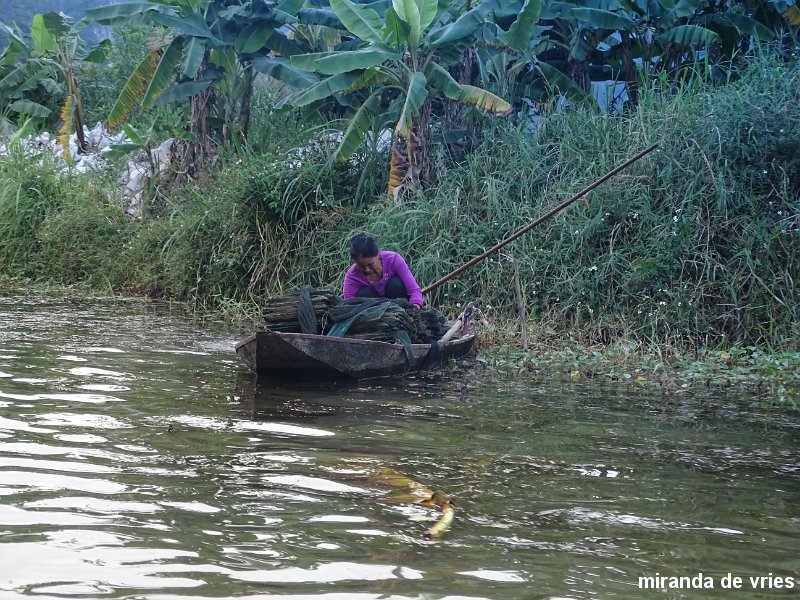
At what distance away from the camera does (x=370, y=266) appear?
8.36 meters

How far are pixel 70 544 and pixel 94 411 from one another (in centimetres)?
259

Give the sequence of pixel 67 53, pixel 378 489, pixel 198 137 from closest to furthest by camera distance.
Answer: pixel 378 489 < pixel 198 137 < pixel 67 53

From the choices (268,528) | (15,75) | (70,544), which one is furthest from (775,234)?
(15,75)

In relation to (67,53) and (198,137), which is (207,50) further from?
(67,53)

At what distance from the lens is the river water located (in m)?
3.17

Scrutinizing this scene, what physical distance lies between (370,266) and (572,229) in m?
2.87

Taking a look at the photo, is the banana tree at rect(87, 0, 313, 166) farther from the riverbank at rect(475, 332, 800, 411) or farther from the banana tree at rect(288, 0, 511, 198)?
the riverbank at rect(475, 332, 800, 411)

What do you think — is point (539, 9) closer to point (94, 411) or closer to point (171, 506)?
point (94, 411)

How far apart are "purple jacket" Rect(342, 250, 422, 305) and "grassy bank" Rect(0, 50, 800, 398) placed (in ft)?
3.11

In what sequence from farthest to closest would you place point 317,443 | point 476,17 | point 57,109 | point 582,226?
1. point 57,109
2. point 476,17
3. point 582,226
4. point 317,443

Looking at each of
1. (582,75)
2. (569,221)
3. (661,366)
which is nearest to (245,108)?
(582,75)

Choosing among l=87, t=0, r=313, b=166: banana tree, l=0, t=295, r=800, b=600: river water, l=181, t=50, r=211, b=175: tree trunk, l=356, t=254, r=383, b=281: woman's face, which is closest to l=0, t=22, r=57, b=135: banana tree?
l=181, t=50, r=211, b=175: tree trunk

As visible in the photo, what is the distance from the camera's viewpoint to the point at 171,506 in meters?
3.86

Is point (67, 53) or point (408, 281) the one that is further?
point (67, 53)
